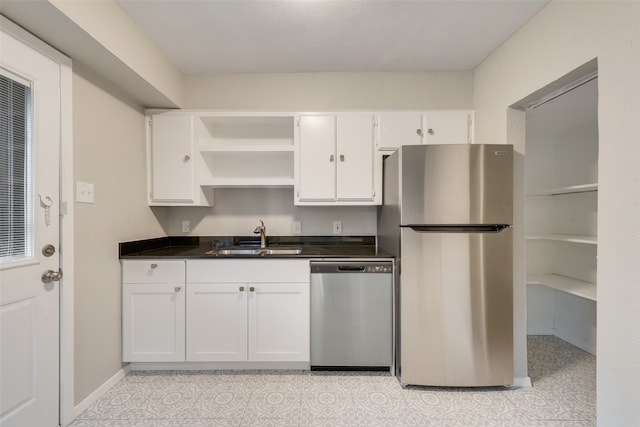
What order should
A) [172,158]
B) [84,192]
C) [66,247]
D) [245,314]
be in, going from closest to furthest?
1. [66,247]
2. [84,192]
3. [245,314]
4. [172,158]

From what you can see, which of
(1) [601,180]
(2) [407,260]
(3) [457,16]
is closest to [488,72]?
(3) [457,16]

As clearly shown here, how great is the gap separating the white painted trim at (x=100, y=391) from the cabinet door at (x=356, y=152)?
7.00 feet

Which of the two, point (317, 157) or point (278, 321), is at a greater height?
point (317, 157)

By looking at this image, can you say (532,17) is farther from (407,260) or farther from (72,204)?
(72,204)

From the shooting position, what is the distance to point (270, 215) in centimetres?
251

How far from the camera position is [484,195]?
1.68 m

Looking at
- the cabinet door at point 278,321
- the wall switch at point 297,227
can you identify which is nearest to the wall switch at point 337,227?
the wall switch at point 297,227

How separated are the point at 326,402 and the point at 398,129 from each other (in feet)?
6.74

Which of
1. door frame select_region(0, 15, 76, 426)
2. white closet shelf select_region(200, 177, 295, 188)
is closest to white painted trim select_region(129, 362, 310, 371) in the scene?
door frame select_region(0, 15, 76, 426)

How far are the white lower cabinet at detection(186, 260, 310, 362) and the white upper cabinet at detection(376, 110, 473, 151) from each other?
4.19 ft

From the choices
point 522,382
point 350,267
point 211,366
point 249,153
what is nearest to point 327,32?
point 249,153

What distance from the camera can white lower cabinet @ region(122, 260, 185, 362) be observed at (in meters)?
1.89

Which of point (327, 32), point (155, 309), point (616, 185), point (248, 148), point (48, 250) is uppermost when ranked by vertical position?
point (327, 32)

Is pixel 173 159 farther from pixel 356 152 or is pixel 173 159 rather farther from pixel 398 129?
pixel 398 129
